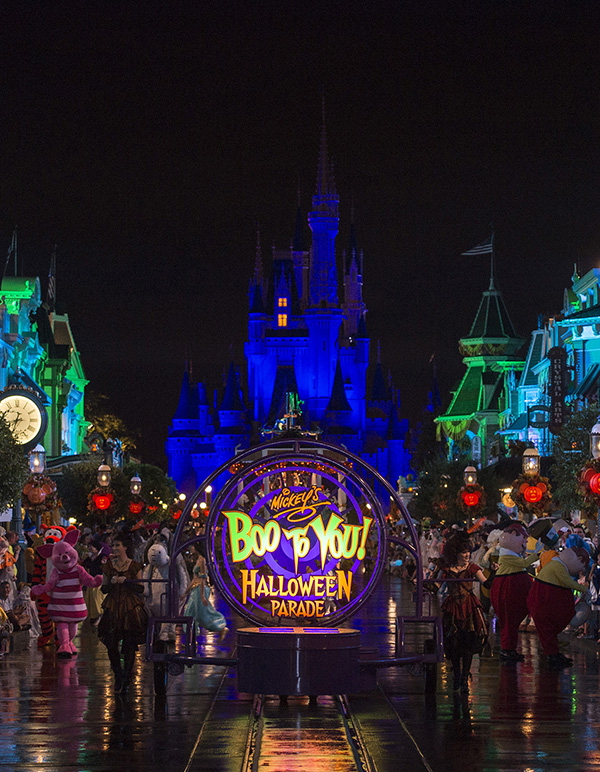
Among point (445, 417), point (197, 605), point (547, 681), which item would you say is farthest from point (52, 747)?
point (445, 417)

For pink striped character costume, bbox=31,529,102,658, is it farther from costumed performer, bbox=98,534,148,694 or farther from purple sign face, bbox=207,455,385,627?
purple sign face, bbox=207,455,385,627

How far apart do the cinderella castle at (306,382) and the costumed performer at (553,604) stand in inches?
4416

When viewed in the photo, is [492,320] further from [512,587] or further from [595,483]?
[512,587]

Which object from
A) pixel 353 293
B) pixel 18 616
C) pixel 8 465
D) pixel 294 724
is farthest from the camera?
pixel 353 293

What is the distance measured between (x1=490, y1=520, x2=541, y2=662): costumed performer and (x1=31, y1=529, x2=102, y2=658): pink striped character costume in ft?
15.7

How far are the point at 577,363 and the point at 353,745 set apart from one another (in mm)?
44999

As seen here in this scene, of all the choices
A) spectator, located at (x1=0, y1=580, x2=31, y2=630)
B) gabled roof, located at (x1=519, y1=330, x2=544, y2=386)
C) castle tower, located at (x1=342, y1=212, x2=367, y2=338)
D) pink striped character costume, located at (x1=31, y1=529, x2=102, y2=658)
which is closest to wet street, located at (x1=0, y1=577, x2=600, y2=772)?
pink striped character costume, located at (x1=31, y1=529, x2=102, y2=658)

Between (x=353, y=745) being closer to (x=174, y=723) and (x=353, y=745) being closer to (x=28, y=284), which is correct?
(x=174, y=723)

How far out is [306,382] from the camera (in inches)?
5281

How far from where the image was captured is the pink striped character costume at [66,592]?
16.8 m

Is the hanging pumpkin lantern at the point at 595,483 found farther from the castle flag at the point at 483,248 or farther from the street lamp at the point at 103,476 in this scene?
the castle flag at the point at 483,248

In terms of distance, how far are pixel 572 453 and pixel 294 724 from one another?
69.8 feet

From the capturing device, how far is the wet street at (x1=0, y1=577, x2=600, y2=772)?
9680 mm

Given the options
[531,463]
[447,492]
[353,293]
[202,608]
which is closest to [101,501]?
[531,463]
